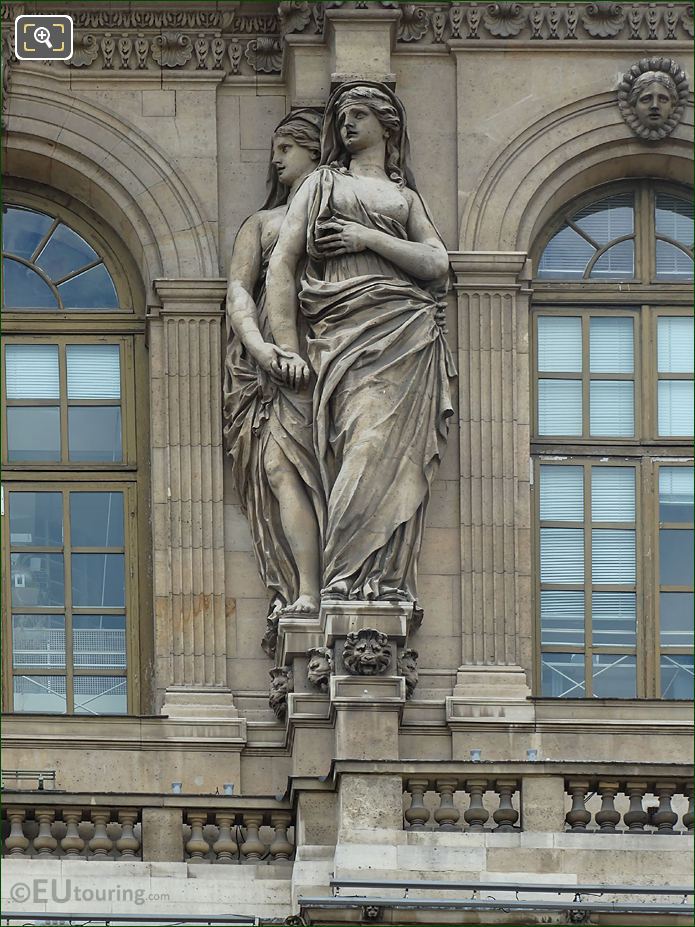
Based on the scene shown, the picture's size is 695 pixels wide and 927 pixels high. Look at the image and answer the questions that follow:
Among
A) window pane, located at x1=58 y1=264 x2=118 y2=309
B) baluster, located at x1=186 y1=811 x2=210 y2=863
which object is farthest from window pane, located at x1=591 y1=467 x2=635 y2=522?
baluster, located at x1=186 y1=811 x2=210 y2=863

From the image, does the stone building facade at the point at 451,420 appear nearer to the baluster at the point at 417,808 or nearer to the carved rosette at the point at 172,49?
the carved rosette at the point at 172,49

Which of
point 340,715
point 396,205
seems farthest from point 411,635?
point 396,205

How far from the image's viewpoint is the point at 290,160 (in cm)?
3139

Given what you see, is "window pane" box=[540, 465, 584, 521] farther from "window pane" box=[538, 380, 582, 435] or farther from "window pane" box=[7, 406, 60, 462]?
"window pane" box=[7, 406, 60, 462]

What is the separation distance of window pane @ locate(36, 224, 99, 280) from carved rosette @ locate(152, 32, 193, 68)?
4.75ft

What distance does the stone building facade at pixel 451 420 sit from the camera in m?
30.3

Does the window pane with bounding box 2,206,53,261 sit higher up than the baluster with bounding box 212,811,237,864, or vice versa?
the window pane with bounding box 2,206,53,261

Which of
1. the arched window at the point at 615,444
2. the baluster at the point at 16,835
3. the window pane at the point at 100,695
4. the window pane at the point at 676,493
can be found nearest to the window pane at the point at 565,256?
the arched window at the point at 615,444

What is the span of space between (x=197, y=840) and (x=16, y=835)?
3.98 feet

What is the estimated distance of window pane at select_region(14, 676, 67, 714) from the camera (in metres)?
31.1

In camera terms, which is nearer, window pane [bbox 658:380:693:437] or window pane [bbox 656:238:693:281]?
window pane [bbox 658:380:693:437]

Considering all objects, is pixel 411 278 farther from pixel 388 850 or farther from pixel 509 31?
pixel 388 850

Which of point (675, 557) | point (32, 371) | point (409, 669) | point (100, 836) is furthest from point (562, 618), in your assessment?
point (32, 371)

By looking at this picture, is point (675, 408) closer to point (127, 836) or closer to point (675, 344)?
point (675, 344)
